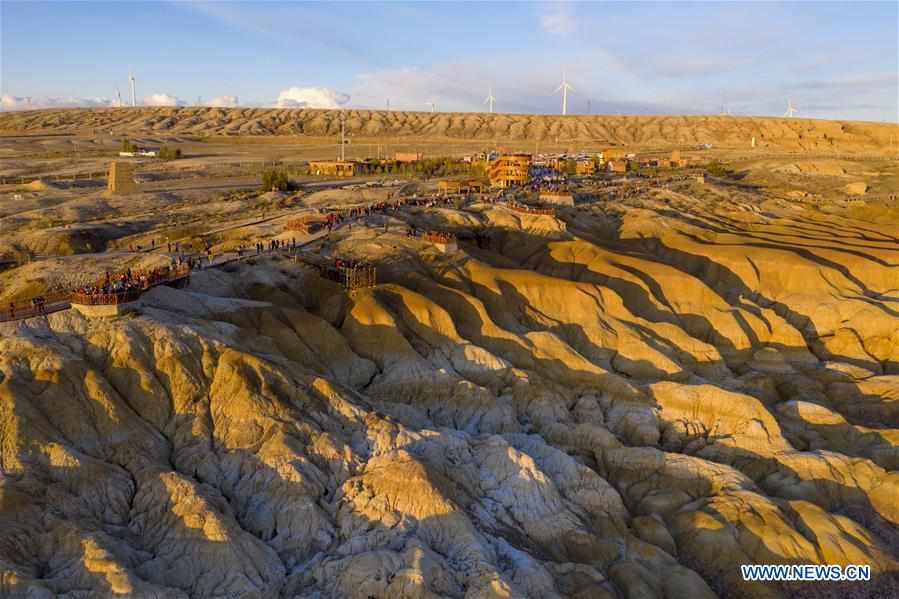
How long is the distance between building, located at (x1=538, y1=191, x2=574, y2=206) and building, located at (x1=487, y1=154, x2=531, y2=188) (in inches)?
662

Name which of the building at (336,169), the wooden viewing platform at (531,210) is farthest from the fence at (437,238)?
the building at (336,169)

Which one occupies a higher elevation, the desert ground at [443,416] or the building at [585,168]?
the building at [585,168]

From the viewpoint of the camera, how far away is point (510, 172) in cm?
10350

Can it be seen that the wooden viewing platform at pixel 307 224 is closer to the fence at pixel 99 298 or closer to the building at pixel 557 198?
the fence at pixel 99 298

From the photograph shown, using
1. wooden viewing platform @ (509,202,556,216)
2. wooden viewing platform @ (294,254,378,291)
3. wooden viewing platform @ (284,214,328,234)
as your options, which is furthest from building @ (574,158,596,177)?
wooden viewing platform @ (294,254,378,291)

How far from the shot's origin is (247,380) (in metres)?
28.4

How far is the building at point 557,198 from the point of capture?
270 feet

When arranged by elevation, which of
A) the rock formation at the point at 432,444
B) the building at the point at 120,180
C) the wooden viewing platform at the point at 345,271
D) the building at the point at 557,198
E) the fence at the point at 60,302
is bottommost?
the rock formation at the point at 432,444

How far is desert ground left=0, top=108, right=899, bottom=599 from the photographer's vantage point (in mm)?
22531

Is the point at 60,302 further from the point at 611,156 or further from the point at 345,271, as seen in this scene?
the point at 611,156

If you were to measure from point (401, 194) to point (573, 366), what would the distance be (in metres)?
A: 52.1

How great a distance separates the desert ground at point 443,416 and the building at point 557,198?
14698mm

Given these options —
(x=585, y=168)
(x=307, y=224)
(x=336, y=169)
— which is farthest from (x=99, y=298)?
(x=585, y=168)

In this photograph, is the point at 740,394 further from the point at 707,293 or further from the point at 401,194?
the point at 401,194
